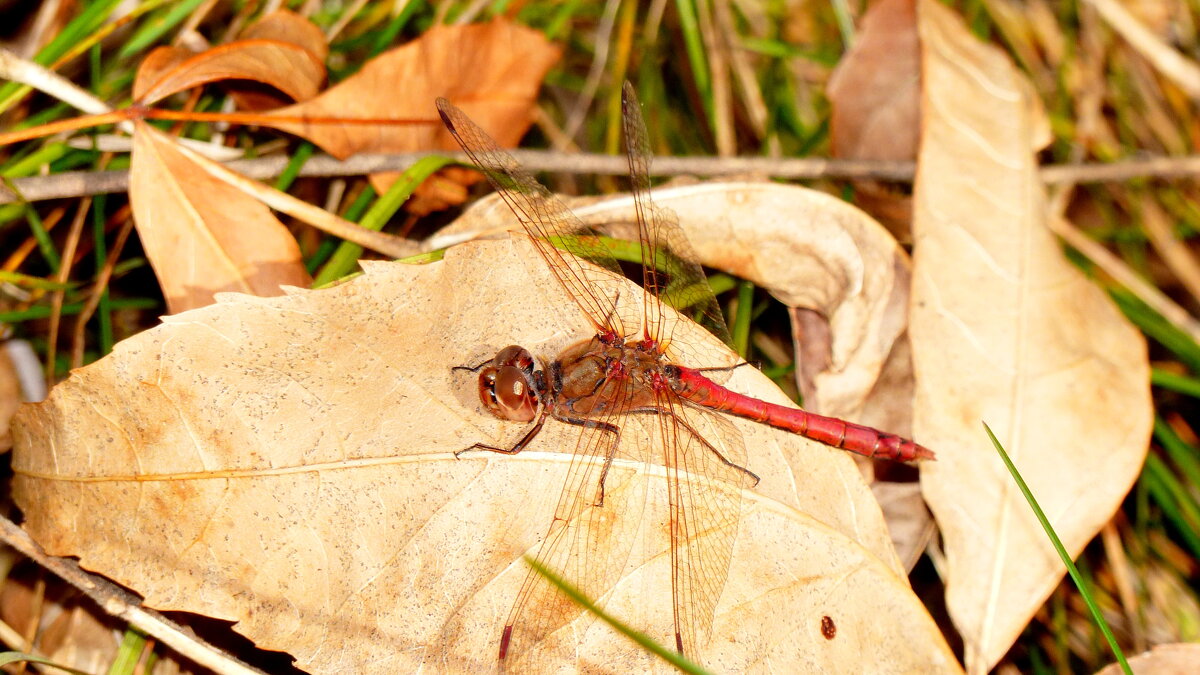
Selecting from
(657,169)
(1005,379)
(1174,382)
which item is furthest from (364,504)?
(1174,382)

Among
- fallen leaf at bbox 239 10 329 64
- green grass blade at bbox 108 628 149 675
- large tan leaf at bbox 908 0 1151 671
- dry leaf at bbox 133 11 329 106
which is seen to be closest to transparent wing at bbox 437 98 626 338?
dry leaf at bbox 133 11 329 106

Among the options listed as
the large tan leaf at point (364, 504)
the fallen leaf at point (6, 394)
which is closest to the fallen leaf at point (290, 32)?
the large tan leaf at point (364, 504)

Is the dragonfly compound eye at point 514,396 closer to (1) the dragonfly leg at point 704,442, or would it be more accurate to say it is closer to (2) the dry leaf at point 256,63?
(1) the dragonfly leg at point 704,442

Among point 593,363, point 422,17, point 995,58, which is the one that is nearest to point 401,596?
point 593,363

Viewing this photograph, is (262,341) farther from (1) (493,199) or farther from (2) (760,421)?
(2) (760,421)

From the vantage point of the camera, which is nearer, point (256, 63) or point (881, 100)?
point (256, 63)

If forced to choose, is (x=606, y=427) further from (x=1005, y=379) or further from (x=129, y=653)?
(x=129, y=653)
